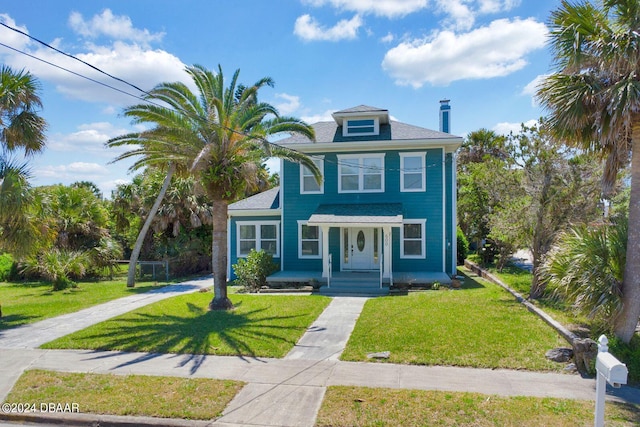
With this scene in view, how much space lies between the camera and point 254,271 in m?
16.5

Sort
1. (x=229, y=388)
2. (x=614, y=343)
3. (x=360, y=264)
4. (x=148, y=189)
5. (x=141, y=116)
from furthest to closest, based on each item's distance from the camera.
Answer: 1. (x=148, y=189)
2. (x=360, y=264)
3. (x=141, y=116)
4. (x=614, y=343)
5. (x=229, y=388)

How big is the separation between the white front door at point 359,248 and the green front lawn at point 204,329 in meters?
4.80

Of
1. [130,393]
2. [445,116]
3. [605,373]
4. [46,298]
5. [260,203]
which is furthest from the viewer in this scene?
[445,116]

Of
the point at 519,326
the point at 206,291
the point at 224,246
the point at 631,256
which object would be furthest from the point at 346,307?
the point at 631,256

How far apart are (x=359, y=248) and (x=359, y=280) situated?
2.17 meters

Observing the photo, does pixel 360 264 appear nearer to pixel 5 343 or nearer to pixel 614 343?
pixel 614 343

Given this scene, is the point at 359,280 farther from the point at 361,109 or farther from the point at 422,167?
the point at 361,109

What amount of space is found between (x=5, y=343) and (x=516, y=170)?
15443mm

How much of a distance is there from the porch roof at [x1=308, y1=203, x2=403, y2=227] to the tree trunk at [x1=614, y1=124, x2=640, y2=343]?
8311 millimetres

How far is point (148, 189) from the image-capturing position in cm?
2305

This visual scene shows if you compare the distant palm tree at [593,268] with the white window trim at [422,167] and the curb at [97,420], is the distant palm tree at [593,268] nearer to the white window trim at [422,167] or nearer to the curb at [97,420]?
the curb at [97,420]

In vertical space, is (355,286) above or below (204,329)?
above

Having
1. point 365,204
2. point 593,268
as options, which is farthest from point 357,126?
point 593,268

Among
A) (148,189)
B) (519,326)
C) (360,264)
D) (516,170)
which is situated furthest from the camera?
(148,189)
